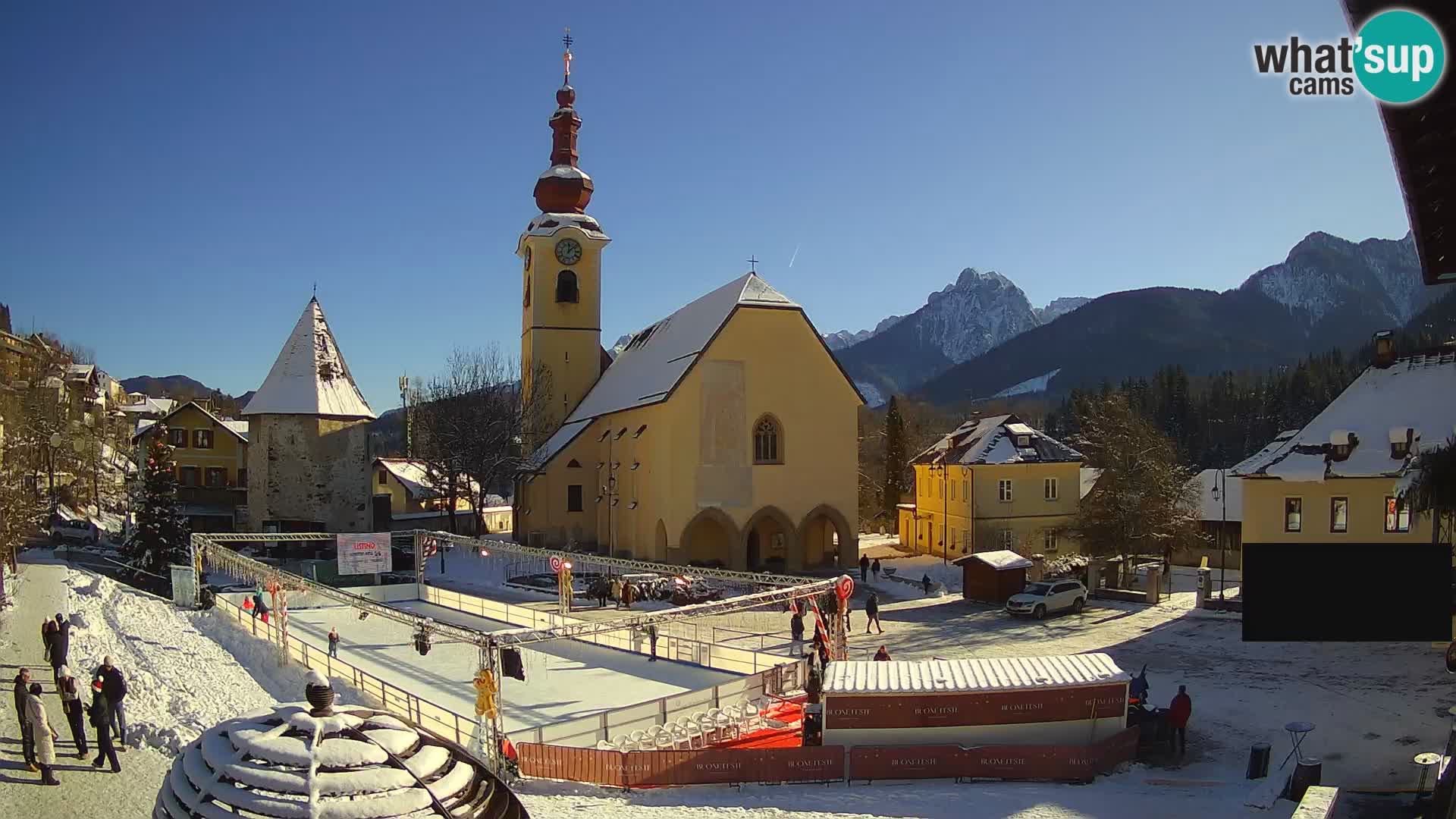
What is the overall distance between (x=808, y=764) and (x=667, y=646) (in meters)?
9.24

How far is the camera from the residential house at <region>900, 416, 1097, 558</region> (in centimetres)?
4119

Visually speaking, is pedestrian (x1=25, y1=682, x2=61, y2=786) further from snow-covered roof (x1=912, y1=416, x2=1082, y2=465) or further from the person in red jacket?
snow-covered roof (x1=912, y1=416, x2=1082, y2=465)

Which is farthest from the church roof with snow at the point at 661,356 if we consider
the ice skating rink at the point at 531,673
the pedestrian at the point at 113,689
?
the pedestrian at the point at 113,689

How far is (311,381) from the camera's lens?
4522cm

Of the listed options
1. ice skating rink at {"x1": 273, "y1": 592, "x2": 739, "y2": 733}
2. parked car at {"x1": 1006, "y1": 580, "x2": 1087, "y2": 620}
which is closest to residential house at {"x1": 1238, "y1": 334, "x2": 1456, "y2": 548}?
parked car at {"x1": 1006, "y1": 580, "x2": 1087, "y2": 620}

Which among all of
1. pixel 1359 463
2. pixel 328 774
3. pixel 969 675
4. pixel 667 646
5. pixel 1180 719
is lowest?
pixel 667 646

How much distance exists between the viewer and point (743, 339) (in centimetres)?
3903

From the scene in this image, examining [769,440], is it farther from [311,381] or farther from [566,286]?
[311,381]

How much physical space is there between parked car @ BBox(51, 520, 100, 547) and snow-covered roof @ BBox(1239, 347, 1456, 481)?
162 ft

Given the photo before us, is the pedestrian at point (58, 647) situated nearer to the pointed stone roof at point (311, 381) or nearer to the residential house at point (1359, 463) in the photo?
the residential house at point (1359, 463)

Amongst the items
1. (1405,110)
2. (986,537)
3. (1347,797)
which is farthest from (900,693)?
(986,537)

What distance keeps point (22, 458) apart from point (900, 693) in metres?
40.7

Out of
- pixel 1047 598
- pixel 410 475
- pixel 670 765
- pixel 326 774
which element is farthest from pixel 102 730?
pixel 410 475

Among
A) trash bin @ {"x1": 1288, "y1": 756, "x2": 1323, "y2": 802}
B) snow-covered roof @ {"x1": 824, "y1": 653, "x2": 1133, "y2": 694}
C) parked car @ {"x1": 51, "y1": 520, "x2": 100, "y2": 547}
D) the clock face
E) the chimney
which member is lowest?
trash bin @ {"x1": 1288, "y1": 756, "x2": 1323, "y2": 802}
